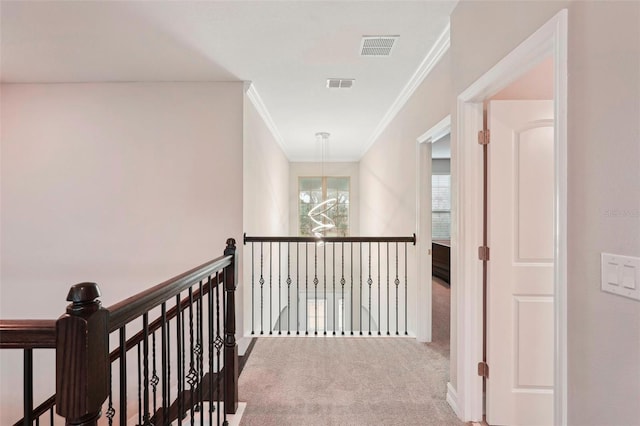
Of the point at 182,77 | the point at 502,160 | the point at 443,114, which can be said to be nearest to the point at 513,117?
the point at 502,160

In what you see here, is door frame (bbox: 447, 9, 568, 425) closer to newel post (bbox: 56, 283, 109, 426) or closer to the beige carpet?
A: the beige carpet

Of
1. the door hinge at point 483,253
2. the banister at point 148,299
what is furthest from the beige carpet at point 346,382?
the banister at point 148,299

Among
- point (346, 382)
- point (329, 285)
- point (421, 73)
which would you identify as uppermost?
point (421, 73)

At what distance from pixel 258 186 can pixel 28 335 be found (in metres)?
3.60

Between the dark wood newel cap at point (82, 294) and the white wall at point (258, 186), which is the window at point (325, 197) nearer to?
the white wall at point (258, 186)

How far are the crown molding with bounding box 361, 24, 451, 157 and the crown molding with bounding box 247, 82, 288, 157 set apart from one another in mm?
1663

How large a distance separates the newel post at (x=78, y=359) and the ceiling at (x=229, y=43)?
2.09 metres

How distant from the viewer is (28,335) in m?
0.80

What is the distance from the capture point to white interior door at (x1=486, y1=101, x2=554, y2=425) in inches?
76.2

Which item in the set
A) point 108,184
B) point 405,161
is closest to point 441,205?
point 405,161

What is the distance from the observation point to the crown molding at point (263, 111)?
359 centimetres
